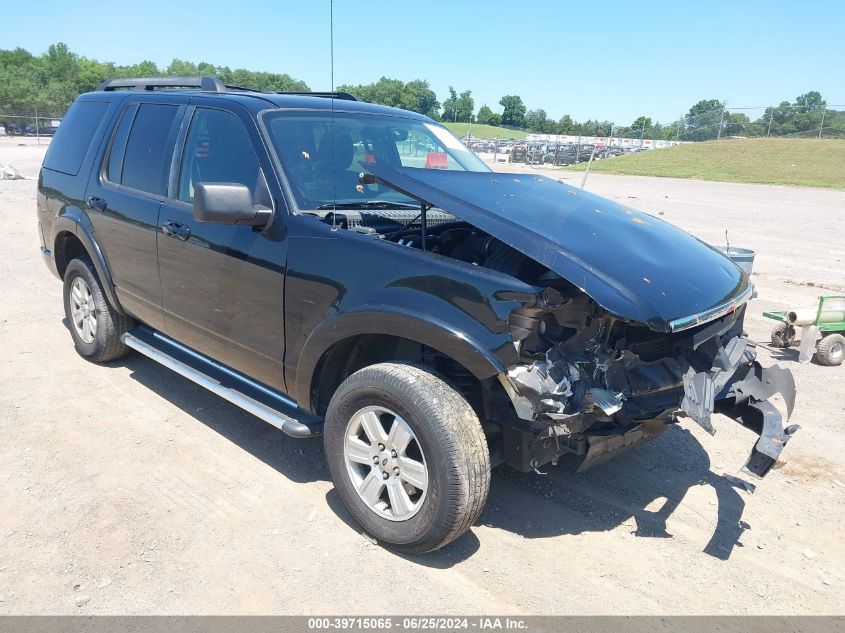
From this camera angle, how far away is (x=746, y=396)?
10.7 feet

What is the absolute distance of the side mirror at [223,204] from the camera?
3.22 meters

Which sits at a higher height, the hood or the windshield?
the windshield

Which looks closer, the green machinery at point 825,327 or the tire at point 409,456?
the tire at point 409,456

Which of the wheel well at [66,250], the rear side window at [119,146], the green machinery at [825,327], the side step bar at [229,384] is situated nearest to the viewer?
the side step bar at [229,384]

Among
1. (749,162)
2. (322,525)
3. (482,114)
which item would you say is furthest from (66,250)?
(749,162)

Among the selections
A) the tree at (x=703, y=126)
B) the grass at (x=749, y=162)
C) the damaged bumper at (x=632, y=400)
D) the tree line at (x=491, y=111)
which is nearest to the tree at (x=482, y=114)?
the tree line at (x=491, y=111)

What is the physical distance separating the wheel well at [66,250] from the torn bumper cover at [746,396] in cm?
475

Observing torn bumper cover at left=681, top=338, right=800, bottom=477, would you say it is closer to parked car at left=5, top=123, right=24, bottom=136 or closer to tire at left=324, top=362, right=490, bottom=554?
tire at left=324, top=362, right=490, bottom=554

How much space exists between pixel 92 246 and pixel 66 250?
2.74 feet

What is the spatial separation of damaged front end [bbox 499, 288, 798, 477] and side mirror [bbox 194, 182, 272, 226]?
149cm

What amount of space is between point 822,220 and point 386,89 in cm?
1472

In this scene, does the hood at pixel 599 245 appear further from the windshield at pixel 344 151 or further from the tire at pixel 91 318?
the tire at pixel 91 318

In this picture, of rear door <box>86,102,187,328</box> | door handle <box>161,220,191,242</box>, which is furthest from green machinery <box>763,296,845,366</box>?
rear door <box>86,102,187,328</box>

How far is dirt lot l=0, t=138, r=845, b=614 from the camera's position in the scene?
9.50ft
